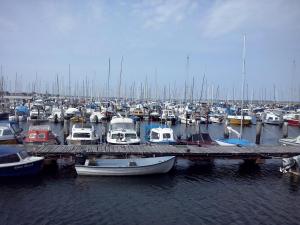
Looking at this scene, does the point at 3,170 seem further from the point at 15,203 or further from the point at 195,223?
the point at 195,223

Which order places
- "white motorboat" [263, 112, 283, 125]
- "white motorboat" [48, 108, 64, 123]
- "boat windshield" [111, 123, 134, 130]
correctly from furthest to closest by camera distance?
"white motorboat" [263, 112, 283, 125], "white motorboat" [48, 108, 64, 123], "boat windshield" [111, 123, 134, 130]

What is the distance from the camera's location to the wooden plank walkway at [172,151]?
88.2 ft

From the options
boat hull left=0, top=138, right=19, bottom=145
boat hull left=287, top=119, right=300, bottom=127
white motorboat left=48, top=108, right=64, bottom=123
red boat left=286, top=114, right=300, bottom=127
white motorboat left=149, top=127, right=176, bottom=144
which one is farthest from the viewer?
red boat left=286, top=114, right=300, bottom=127

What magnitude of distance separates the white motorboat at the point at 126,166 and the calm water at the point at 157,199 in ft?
1.52

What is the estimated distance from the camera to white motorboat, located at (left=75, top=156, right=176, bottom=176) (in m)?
24.4

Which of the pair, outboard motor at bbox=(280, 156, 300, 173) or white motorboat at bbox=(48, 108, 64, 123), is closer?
outboard motor at bbox=(280, 156, 300, 173)

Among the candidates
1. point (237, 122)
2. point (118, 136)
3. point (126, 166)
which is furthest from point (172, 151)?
point (237, 122)

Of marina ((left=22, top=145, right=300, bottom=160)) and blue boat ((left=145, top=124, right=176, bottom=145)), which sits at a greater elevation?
blue boat ((left=145, top=124, right=176, bottom=145))

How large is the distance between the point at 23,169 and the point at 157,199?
10.3m

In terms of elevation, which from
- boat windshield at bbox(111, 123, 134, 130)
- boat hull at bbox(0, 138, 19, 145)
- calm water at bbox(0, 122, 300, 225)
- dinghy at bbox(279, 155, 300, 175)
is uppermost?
boat windshield at bbox(111, 123, 134, 130)

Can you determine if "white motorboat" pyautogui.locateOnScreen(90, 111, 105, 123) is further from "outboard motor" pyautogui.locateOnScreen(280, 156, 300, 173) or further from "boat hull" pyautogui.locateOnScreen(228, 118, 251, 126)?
"outboard motor" pyautogui.locateOnScreen(280, 156, 300, 173)

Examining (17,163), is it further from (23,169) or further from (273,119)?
(273,119)

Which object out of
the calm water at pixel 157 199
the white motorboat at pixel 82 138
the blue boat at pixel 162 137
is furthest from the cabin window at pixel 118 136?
the calm water at pixel 157 199

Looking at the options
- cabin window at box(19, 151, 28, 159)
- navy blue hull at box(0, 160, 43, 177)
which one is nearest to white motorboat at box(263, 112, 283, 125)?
navy blue hull at box(0, 160, 43, 177)
